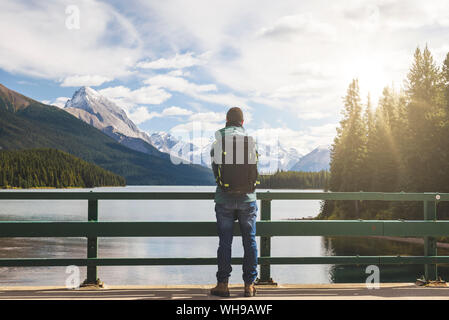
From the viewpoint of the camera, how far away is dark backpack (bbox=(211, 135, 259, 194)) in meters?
6.81

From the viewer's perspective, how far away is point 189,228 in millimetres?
7836

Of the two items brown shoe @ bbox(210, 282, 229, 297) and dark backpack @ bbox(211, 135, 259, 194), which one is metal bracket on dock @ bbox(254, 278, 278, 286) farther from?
dark backpack @ bbox(211, 135, 259, 194)

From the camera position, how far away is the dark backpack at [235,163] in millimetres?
6809

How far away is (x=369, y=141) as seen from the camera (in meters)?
66.8

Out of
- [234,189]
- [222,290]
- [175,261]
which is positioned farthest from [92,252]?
[234,189]

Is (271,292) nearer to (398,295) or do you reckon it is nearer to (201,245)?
(398,295)

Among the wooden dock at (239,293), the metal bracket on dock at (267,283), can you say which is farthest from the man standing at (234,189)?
the metal bracket on dock at (267,283)

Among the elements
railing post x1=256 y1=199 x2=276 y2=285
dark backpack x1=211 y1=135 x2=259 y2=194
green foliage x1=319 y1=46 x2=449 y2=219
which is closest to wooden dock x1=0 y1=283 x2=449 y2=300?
railing post x1=256 y1=199 x2=276 y2=285

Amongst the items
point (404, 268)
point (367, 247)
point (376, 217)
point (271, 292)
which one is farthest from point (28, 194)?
point (376, 217)

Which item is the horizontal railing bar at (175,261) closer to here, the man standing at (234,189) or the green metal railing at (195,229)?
the green metal railing at (195,229)

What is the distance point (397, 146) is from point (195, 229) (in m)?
56.7

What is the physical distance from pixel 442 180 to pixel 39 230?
4485cm

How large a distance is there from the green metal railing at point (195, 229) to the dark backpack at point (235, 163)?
1.08 metres

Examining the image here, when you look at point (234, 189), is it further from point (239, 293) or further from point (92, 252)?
point (92, 252)
